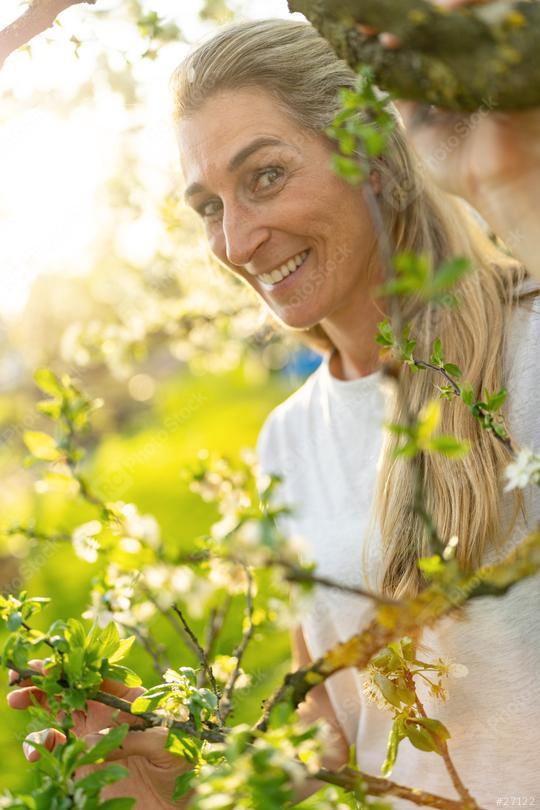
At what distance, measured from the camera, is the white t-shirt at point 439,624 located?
171 centimetres

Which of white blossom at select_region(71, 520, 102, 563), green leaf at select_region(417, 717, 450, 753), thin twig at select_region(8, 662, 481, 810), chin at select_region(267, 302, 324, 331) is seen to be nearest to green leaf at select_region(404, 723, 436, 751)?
green leaf at select_region(417, 717, 450, 753)

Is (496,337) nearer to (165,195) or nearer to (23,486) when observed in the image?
(165,195)

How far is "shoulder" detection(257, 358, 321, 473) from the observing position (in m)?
2.44

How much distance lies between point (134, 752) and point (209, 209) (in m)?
1.23

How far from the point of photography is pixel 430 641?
5.91 feet

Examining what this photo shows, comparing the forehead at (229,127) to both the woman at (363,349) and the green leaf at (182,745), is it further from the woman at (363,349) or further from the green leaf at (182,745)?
the green leaf at (182,745)

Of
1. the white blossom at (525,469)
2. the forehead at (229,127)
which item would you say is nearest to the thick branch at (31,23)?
the forehead at (229,127)

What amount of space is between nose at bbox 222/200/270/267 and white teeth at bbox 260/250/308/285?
9cm

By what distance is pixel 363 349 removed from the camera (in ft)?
7.17

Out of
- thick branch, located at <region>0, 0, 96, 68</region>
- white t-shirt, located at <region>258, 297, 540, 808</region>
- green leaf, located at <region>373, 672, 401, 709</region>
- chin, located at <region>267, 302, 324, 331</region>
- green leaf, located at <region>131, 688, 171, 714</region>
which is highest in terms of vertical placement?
thick branch, located at <region>0, 0, 96, 68</region>

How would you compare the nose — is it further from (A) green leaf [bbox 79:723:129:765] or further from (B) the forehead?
(A) green leaf [bbox 79:723:129:765]

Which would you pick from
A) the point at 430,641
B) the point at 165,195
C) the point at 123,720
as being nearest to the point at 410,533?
the point at 430,641

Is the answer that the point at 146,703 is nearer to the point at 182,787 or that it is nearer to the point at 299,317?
the point at 182,787

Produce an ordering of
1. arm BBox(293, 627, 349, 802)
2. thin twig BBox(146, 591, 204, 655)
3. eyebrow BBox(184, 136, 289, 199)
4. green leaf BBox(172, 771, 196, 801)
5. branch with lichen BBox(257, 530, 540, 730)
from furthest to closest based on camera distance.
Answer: arm BBox(293, 627, 349, 802) < eyebrow BBox(184, 136, 289, 199) < thin twig BBox(146, 591, 204, 655) < green leaf BBox(172, 771, 196, 801) < branch with lichen BBox(257, 530, 540, 730)
